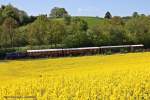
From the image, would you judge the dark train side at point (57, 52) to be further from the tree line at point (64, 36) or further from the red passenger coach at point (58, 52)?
the tree line at point (64, 36)

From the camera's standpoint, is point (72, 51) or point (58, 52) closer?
point (58, 52)

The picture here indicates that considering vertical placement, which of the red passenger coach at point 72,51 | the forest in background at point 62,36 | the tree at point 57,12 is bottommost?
the red passenger coach at point 72,51

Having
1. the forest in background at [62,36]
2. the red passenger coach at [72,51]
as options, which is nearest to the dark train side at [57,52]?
the red passenger coach at [72,51]

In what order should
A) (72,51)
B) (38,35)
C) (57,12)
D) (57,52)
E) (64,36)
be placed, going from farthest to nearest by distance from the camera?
(57,12)
(38,35)
(64,36)
(72,51)
(57,52)

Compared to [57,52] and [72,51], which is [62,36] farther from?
[57,52]

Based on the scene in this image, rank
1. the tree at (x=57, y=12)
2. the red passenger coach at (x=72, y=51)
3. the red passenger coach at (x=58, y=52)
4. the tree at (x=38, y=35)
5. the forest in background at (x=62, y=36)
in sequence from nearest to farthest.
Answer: the red passenger coach at (x=58, y=52), the red passenger coach at (x=72, y=51), the forest in background at (x=62, y=36), the tree at (x=38, y=35), the tree at (x=57, y=12)

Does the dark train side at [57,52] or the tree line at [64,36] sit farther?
the tree line at [64,36]

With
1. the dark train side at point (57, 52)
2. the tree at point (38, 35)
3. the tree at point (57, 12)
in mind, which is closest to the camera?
the dark train side at point (57, 52)

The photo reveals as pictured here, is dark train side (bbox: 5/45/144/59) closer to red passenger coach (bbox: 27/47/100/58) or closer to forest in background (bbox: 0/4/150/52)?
red passenger coach (bbox: 27/47/100/58)

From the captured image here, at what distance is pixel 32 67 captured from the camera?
164 feet

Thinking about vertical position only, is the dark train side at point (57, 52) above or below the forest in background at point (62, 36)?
below

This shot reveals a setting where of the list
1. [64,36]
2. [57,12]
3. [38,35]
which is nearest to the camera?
[64,36]

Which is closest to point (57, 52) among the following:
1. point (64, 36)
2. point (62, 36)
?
point (64, 36)

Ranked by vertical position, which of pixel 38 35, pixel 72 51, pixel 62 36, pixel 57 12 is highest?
pixel 57 12
